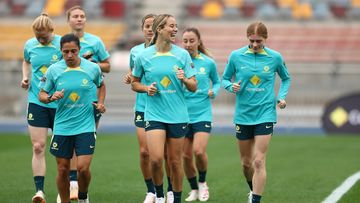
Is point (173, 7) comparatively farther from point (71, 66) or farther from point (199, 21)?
point (71, 66)

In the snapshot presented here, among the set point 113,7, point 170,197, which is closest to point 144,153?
point 170,197

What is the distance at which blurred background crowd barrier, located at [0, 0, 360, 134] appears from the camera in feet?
101

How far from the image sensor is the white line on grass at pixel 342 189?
494 inches

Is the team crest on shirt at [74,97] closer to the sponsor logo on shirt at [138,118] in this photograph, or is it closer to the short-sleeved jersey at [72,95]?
the short-sleeved jersey at [72,95]

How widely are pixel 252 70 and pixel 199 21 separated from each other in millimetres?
27436

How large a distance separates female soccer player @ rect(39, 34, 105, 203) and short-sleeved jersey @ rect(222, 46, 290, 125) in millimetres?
1891

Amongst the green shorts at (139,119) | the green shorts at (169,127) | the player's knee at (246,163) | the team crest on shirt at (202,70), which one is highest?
the team crest on shirt at (202,70)

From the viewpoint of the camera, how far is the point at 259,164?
37.3 feet

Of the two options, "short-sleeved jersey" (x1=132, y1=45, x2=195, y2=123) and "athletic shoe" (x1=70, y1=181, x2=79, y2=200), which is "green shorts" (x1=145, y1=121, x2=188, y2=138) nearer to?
"short-sleeved jersey" (x1=132, y1=45, x2=195, y2=123)

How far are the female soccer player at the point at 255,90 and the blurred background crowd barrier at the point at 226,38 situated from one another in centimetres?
1754

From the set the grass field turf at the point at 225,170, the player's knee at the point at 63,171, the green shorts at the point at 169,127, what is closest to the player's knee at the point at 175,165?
the green shorts at the point at 169,127

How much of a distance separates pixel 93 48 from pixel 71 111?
91.2 inches

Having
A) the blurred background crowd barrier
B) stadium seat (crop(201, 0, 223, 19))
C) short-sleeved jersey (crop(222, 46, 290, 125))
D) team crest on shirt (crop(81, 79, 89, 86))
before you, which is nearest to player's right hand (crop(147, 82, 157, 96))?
team crest on shirt (crop(81, 79, 89, 86))

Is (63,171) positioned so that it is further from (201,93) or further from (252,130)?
(201,93)
